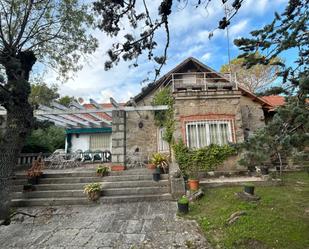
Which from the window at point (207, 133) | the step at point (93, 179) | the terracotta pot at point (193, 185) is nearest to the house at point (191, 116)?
the window at point (207, 133)

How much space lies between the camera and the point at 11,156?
558 centimetres

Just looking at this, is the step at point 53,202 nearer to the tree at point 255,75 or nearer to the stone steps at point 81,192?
the stone steps at point 81,192

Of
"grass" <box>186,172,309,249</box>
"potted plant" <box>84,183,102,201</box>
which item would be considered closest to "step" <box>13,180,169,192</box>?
"potted plant" <box>84,183,102,201</box>

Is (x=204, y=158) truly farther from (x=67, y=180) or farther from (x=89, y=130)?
(x=89, y=130)

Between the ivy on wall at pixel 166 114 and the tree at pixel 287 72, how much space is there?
709 cm

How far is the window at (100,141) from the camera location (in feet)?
54.6

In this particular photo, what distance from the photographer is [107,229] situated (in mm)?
5113

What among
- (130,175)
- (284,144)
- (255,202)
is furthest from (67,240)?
(255,202)

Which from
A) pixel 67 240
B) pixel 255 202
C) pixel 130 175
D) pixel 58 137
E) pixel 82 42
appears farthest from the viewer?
pixel 58 137

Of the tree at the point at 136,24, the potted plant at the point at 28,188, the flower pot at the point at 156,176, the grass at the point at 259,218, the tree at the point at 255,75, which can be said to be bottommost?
the grass at the point at 259,218

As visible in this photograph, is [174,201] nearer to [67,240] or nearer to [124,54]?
Answer: [67,240]

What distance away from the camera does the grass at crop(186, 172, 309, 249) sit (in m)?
4.05

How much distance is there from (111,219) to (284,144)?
4.79 meters

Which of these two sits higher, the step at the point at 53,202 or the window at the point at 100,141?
the window at the point at 100,141
